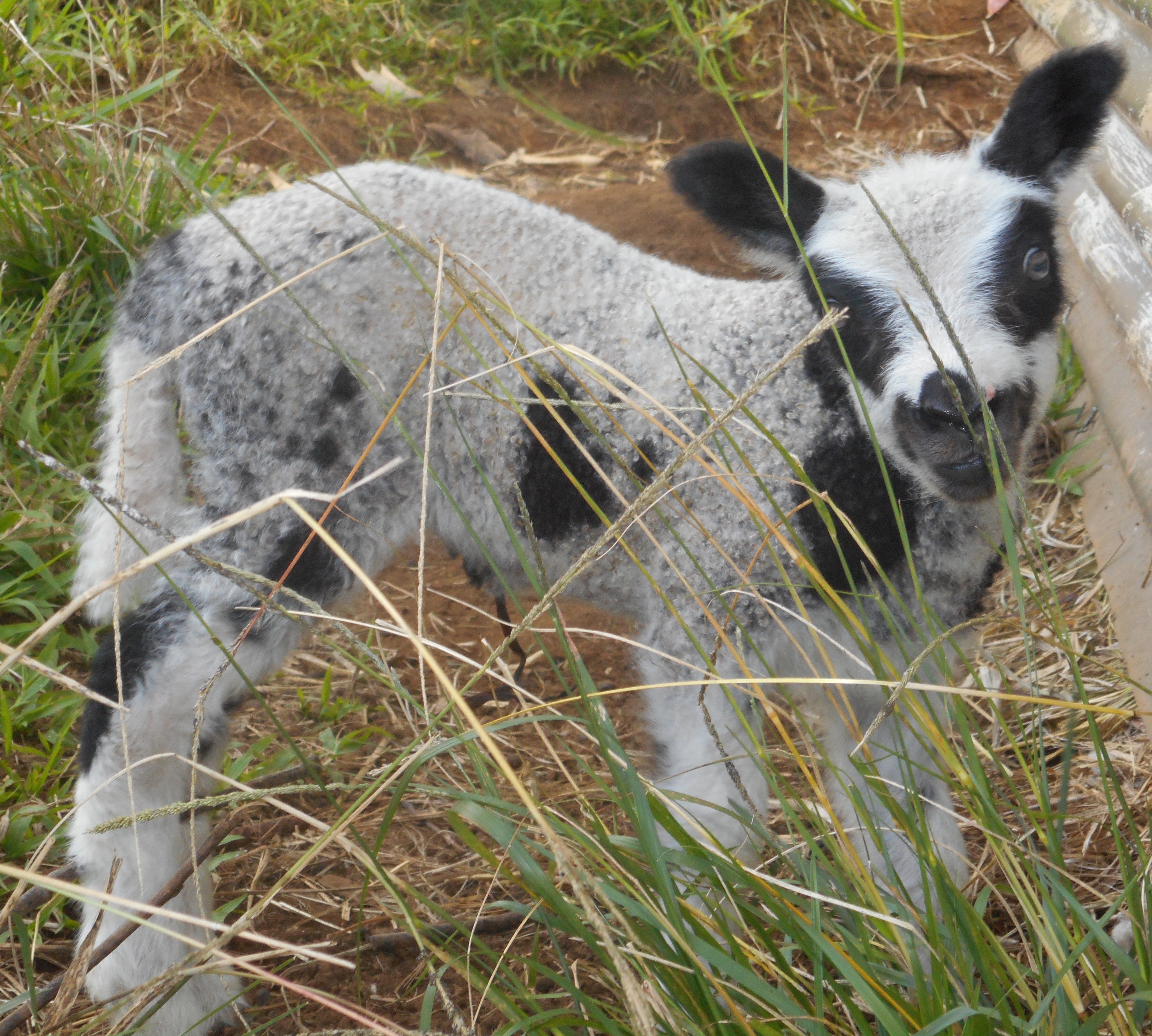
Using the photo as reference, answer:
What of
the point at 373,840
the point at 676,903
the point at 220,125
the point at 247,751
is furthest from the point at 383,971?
the point at 220,125

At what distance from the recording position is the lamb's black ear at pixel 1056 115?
2334mm

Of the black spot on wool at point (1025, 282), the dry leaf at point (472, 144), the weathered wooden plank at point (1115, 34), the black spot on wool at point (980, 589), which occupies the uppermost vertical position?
the weathered wooden plank at point (1115, 34)

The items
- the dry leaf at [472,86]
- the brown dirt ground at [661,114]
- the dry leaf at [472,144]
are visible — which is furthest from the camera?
the dry leaf at [472,86]

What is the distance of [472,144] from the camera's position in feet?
18.6

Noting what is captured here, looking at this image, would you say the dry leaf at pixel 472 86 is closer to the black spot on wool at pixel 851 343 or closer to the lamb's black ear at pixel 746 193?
the lamb's black ear at pixel 746 193

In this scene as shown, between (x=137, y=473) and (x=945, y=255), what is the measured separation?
202 centimetres

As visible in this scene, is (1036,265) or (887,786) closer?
(887,786)

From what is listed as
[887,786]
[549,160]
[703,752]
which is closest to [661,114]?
[549,160]

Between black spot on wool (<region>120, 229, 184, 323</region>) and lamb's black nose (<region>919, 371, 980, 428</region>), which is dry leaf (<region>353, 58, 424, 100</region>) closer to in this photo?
black spot on wool (<region>120, 229, 184, 323</region>)

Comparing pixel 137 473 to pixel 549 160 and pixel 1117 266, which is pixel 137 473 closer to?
pixel 1117 266

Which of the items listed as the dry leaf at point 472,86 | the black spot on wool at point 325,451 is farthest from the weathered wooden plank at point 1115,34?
the dry leaf at point 472,86

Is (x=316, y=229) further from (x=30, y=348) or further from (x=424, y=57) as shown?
(x=424, y=57)

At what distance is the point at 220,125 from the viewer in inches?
204

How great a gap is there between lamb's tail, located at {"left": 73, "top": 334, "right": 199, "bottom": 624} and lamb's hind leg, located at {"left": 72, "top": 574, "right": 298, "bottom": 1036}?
0.64ft
